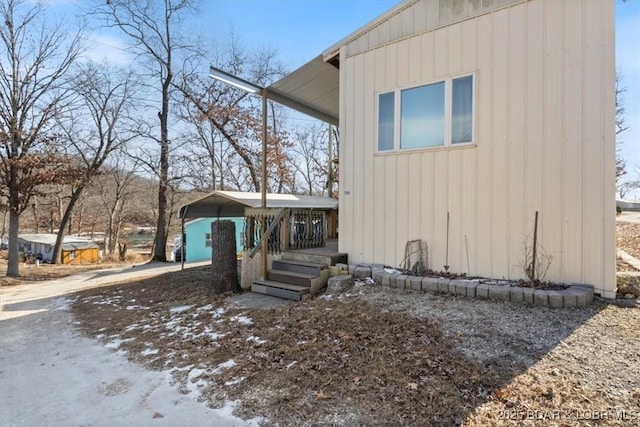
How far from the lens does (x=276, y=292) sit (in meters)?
5.73

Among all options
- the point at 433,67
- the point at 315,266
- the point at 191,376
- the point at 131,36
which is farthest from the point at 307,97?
the point at 131,36

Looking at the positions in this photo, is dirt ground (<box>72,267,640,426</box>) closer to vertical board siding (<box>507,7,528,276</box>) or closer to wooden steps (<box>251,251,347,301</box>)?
wooden steps (<box>251,251,347,301</box>)

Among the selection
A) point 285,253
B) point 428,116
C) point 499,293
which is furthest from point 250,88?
point 499,293

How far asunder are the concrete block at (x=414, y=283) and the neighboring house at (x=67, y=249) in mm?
23284

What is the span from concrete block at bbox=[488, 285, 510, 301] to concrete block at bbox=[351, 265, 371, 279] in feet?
5.83

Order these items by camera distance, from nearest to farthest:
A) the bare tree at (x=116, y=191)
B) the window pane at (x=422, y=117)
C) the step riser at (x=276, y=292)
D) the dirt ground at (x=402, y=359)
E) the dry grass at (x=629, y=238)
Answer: the dirt ground at (x=402, y=359) → the window pane at (x=422, y=117) → the step riser at (x=276, y=292) → the dry grass at (x=629, y=238) → the bare tree at (x=116, y=191)

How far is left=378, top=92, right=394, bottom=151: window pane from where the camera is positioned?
5.71 metres

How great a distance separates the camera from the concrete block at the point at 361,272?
5.50 meters

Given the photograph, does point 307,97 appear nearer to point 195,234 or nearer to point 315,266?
point 315,266

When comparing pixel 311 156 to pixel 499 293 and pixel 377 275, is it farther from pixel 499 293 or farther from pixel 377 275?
pixel 499 293

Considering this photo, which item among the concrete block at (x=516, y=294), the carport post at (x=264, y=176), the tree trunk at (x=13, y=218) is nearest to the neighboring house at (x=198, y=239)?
the tree trunk at (x=13, y=218)

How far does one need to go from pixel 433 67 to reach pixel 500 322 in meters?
3.72

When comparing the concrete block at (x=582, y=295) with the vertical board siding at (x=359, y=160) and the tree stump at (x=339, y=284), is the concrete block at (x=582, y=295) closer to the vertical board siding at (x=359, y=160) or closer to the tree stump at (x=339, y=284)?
the tree stump at (x=339, y=284)

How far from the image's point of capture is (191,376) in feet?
10.5
